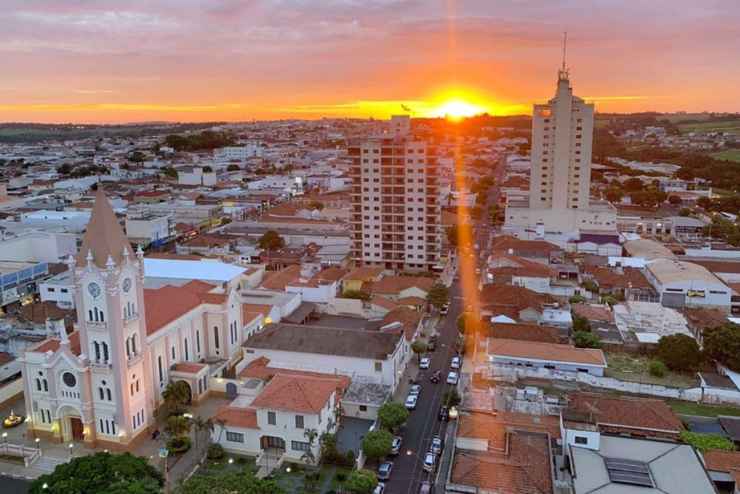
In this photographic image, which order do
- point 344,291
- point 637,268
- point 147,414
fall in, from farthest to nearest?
point 637,268, point 344,291, point 147,414

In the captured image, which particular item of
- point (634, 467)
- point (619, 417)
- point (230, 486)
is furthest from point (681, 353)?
point (230, 486)

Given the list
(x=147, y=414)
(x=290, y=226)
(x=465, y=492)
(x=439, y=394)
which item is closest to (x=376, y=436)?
(x=465, y=492)

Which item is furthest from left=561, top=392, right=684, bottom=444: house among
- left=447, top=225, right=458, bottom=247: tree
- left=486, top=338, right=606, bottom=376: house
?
left=447, top=225, right=458, bottom=247: tree

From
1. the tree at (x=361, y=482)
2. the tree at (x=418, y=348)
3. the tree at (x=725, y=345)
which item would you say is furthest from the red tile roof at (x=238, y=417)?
the tree at (x=725, y=345)

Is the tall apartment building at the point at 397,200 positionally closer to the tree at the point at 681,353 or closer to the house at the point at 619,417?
the tree at the point at 681,353

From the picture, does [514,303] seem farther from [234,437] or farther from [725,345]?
[234,437]

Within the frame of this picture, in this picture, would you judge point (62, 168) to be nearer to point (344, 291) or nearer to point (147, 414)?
point (344, 291)
